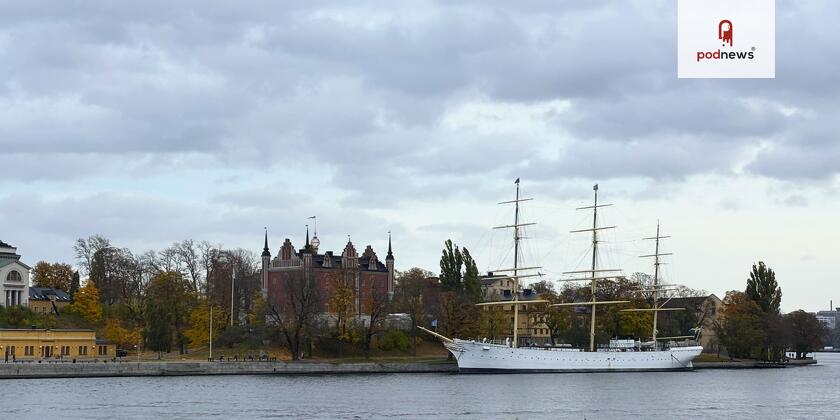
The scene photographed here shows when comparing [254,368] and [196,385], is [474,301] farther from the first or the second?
[196,385]

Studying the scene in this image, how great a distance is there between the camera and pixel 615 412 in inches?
2798

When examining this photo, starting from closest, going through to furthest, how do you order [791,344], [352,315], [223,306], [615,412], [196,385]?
[615,412]
[196,385]
[352,315]
[223,306]
[791,344]

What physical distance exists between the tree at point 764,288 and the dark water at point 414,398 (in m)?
38.1

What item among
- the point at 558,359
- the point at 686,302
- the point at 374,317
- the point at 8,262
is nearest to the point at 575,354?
the point at 558,359

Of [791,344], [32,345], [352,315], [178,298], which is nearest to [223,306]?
[178,298]

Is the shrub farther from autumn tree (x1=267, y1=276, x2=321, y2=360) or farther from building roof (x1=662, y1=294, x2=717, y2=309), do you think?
building roof (x1=662, y1=294, x2=717, y2=309)

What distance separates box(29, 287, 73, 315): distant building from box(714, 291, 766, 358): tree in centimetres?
7832

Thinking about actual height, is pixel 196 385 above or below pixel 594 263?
below

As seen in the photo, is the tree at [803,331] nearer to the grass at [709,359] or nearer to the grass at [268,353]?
the grass at [709,359]

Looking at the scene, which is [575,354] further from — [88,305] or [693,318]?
[88,305]

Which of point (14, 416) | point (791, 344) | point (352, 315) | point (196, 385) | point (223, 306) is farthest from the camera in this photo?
point (791, 344)

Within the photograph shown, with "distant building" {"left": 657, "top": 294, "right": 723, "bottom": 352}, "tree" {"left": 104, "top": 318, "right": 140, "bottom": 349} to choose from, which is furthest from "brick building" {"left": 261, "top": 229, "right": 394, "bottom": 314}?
"distant building" {"left": 657, "top": 294, "right": 723, "bottom": 352}

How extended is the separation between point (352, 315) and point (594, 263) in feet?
100

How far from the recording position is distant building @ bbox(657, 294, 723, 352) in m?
155
